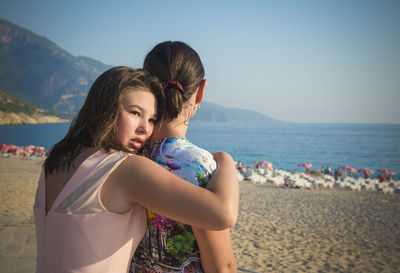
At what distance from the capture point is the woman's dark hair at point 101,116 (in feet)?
3.96

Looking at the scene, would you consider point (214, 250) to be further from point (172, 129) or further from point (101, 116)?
point (101, 116)

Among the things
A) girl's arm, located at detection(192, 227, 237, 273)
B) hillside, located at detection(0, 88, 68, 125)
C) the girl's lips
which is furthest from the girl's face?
hillside, located at detection(0, 88, 68, 125)

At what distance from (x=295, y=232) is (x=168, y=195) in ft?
29.2

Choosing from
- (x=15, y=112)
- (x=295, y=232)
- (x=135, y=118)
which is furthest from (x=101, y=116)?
(x=15, y=112)

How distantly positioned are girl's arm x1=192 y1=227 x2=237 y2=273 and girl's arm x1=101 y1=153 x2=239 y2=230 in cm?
12

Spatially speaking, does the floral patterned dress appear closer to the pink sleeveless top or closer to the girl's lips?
the girl's lips

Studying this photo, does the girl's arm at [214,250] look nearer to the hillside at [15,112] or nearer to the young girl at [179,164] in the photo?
the young girl at [179,164]

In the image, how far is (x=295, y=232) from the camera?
29.3ft

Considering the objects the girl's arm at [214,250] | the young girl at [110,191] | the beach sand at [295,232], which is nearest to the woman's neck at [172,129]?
the young girl at [110,191]

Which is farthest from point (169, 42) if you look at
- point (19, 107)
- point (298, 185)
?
point (19, 107)

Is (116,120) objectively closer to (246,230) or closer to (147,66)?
(147,66)

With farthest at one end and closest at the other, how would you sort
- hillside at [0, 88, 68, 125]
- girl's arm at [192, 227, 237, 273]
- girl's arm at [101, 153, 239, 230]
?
hillside at [0, 88, 68, 125] < girl's arm at [192, 227, 237, 273] < girl's arm at [101, 153, 239, 230]

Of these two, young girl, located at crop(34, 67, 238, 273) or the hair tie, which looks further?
the hair tie

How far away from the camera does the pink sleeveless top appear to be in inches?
42.7
